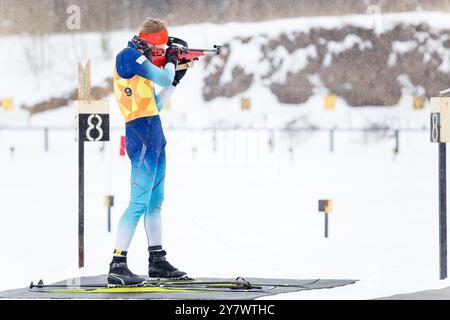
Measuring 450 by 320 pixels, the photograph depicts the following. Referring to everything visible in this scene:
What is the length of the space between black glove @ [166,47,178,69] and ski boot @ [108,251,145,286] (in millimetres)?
1419

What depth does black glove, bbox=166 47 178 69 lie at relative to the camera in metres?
7.89

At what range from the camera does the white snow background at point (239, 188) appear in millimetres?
10195

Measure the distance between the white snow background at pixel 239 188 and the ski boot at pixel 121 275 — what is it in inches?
45.8

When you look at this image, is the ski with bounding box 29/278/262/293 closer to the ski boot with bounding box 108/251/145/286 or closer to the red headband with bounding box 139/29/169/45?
the ski boot with bounding box 108/251/145/286

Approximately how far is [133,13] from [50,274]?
31.4 metres

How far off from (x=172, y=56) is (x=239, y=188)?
1128cm

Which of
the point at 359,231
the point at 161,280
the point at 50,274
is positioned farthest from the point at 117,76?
the point at 359,231

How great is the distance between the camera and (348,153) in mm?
29406

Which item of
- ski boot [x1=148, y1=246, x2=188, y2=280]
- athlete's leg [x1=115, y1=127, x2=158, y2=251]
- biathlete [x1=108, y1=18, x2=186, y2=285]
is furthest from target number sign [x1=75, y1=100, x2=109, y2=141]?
ski boot [x1=148, y1=246, x2=188, y2=280]

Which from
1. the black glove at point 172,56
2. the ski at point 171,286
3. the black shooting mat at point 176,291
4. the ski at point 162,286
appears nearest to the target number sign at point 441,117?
the black shooting mat at point 176,291

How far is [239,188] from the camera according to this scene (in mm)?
19109

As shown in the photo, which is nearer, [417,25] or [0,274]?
[0,274]

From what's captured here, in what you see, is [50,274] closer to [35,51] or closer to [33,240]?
[33,240]

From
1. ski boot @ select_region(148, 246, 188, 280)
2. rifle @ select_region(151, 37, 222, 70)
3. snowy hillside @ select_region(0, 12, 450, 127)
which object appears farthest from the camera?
snowy hillside @ select_region(0, 12, 450, 127)
